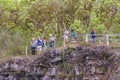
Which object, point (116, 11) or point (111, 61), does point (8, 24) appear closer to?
point (116, 11)

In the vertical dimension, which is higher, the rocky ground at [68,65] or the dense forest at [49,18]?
the dense forest at [49,18]

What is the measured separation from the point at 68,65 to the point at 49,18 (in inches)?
411

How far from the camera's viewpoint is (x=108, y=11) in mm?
31438

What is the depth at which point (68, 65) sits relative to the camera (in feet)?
70.6

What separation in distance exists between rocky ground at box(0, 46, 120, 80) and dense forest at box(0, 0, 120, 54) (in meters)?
5.34

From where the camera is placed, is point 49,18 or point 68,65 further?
point 49,18

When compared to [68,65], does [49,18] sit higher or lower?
higher

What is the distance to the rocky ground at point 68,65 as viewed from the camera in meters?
20.3

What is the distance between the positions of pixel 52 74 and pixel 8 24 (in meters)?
13.1

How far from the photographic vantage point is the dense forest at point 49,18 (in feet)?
98.9

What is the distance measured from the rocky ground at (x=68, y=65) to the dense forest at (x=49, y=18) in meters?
5.34

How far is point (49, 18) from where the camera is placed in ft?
102

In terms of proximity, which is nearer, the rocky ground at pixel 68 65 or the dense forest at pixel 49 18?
the rocky ground at pixel 68 65

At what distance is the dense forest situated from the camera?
30156 millimetres
